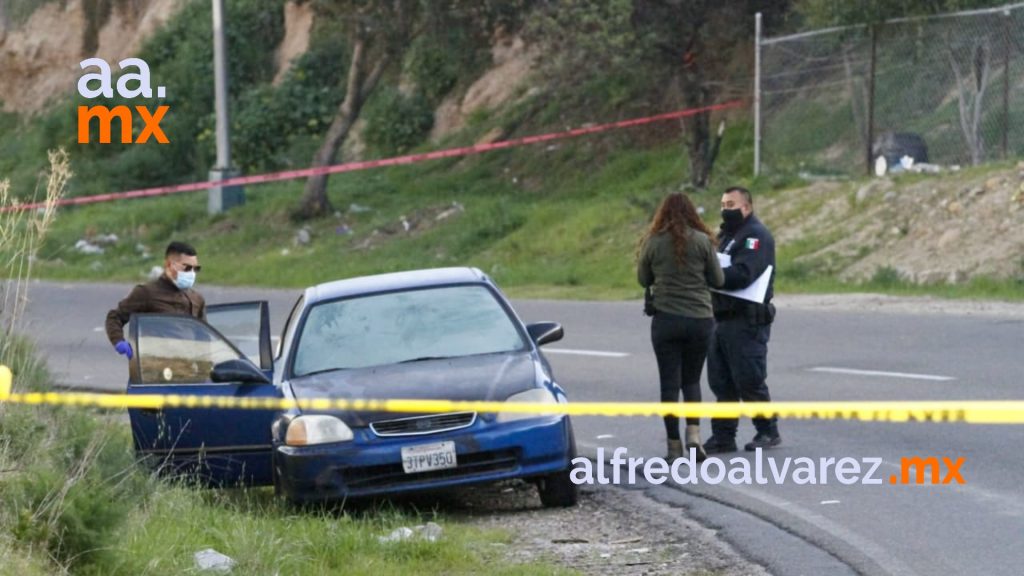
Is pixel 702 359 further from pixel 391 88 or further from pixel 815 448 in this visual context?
pixel 391 88

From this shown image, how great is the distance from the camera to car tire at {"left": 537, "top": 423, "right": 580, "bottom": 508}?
9109mm

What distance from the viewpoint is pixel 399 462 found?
28.8ft

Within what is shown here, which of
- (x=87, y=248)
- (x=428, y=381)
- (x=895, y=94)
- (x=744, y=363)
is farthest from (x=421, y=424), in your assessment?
(x=87, y=248)

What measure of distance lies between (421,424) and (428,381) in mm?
327

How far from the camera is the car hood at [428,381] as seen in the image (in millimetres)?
8906

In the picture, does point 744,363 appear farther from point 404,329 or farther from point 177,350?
point 177,350

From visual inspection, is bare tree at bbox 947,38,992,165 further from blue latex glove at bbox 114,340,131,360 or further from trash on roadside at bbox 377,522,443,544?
trash on roadside at bbox 377,522,443,544

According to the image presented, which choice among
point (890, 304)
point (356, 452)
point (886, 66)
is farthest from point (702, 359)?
point (886, 66)

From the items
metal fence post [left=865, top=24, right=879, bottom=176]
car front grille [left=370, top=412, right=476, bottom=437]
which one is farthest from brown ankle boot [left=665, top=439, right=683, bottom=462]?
metal fence post [left=865, top=24, right=879, bottom=176]

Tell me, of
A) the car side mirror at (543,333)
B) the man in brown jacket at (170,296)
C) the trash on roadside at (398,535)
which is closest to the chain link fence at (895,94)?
the car side mirror at (543,333)

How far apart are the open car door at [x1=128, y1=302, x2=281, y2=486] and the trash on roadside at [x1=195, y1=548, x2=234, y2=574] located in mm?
1946

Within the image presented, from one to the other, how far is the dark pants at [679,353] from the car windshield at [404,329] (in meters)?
0.85

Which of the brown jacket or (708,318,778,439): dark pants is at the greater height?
the brown jacket

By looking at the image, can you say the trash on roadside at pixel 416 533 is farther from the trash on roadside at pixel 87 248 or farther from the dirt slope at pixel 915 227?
the trash on roadside at pixel 87 248
